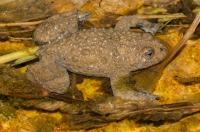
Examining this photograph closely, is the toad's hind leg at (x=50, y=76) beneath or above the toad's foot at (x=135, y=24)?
beneath

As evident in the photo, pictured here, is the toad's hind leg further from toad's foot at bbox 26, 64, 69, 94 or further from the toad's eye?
the toad's eye

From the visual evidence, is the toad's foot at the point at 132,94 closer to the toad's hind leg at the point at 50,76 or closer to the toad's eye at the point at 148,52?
the toad's eye at the point at 148,52

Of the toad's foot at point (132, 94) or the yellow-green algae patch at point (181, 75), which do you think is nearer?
the toad's foot at point (132, 94)

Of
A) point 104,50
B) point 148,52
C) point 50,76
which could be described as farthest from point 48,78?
point 148,52

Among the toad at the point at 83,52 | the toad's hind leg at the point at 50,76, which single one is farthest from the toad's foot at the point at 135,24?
the toad's hind leg at the point at 50,76

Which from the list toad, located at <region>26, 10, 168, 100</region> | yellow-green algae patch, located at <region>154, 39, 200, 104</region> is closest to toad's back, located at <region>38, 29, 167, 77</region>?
toad, located at <region>26, 10, 168, 100</region>

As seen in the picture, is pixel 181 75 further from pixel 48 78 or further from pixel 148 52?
pixel 48 78

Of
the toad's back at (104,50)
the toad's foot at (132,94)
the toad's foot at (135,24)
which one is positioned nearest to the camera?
the toad's back at (104,50)
